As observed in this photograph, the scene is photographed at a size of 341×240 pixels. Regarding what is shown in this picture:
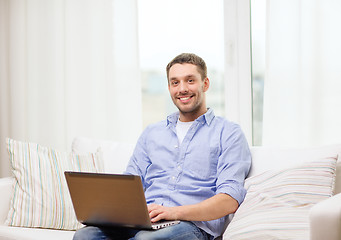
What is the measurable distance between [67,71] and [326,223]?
2553 mm

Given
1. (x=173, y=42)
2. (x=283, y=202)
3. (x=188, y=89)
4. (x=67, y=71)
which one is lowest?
(x=283, y=202)

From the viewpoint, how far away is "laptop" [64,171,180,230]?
65.7 inches

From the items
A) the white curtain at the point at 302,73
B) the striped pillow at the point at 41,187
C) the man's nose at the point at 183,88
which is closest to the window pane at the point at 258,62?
the white curtain at the point at 302,73

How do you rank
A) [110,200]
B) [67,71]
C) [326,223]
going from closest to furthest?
[326,223] < [110,200] < [67,71]

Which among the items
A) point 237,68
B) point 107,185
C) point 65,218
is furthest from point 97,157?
point 237,68

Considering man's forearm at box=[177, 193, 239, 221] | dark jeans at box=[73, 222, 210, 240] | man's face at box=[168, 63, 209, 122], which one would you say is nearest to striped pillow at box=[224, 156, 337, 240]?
man's forearm at box=[177, 193, 239, 221]

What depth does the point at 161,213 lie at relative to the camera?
A: 1.84 meters

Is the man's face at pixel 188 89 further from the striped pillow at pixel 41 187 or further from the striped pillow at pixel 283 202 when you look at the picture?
the striped pillow at pixel 41 187

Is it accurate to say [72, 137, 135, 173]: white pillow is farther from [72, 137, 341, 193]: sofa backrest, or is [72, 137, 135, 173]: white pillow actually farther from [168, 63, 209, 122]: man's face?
[168, 63, 209, 122]: man's face

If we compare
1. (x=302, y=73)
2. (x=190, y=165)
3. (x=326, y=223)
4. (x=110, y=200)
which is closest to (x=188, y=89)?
(x=190, y=165)

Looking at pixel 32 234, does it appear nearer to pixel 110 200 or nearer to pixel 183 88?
pixel 110 200

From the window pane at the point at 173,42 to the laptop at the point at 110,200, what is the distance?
1.50 m

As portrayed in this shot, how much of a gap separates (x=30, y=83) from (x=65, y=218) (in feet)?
5.43

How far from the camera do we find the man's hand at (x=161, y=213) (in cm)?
183
